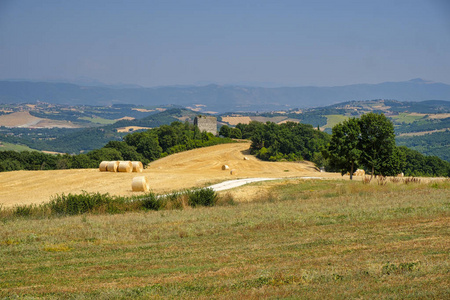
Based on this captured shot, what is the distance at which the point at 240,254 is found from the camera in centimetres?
1209

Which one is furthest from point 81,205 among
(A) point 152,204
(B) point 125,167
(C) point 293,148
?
(C) point 293,148

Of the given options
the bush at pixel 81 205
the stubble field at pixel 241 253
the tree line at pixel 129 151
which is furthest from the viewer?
the tree line at pixel 129 151

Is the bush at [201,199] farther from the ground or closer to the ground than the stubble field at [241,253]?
closer to the ground

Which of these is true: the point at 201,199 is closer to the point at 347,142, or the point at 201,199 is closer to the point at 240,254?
the point at 240,254

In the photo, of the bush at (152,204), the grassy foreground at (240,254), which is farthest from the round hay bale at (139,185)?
the grassy foreground at (240,254)

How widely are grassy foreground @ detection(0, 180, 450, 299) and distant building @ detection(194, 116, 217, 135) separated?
10726 centimetres

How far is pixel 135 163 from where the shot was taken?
159ft

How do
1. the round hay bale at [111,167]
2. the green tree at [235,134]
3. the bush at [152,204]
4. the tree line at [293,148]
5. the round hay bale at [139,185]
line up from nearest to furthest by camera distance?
the bush at [152,204] < the round hay bale at [139,185] < the tree line at [293,148] < the round hay bale at [111,167] < the green tree at [235,134]

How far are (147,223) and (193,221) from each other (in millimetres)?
1674

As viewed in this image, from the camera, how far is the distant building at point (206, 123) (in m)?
127

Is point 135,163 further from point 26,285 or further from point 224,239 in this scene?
point 26,285

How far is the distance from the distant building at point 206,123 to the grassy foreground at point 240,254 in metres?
107

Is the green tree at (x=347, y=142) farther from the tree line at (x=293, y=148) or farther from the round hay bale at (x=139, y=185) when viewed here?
the round hay bale at (x=139, y=185)

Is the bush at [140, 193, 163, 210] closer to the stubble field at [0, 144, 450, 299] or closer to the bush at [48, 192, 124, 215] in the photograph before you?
the bush at [48, 192, 124, 215]
